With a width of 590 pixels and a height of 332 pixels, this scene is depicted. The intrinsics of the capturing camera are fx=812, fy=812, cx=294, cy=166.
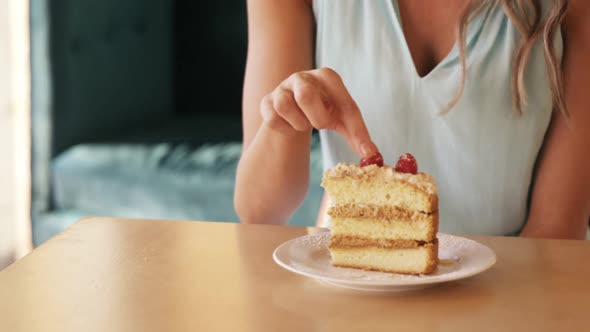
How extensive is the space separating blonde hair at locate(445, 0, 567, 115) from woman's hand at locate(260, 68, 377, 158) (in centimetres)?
37

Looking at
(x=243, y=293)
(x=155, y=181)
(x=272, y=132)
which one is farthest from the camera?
(x=155, y=181)

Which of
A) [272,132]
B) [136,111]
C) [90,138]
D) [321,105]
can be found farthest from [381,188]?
[136,111]

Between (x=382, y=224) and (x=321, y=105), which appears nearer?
(x=382, y=224)

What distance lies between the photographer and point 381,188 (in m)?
0.87

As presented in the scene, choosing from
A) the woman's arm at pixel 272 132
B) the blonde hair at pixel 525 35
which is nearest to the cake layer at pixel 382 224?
the woman's arm at pixel 272 132

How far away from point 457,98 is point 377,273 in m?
0.56

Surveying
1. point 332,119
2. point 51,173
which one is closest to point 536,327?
point 332,119

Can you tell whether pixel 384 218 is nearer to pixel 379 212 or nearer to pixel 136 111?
pixel 379 212

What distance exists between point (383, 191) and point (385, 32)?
1.99 ft

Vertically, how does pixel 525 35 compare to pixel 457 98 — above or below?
above

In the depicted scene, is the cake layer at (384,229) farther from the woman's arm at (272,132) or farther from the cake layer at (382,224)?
the woman's arm at (272,132)

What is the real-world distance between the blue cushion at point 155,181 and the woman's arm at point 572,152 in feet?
4.26

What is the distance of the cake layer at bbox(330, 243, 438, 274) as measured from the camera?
0.84 m

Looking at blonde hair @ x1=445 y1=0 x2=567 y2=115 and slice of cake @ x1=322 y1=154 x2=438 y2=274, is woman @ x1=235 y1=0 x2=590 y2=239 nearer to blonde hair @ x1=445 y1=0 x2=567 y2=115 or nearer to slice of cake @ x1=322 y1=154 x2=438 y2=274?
blonde hair @ x1=445 y1=0 x2=567 y2=115
